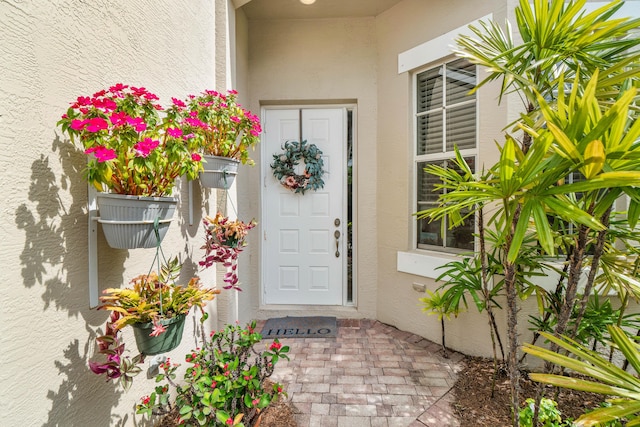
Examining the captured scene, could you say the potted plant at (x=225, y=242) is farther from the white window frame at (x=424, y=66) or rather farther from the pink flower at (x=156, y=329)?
the white window frame at (x=424, y=66)

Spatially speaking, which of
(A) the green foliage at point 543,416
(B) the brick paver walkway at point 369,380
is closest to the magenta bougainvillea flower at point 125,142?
(B) the brick paver walkway at point 369,380

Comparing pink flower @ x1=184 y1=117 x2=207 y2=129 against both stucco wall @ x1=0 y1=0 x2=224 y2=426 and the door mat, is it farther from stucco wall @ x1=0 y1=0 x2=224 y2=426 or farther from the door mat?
the door mat

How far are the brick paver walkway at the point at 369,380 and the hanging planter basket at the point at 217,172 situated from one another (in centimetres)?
154

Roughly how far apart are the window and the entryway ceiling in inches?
37.6

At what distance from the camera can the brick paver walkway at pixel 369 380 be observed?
6.07ft

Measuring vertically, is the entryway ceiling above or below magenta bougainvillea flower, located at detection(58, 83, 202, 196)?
above

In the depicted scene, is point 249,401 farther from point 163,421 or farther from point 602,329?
point 602,329

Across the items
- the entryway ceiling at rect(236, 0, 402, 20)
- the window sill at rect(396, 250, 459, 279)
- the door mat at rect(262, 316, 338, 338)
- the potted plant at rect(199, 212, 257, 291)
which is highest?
the entryway ceiling at rect(236, 0, 402, 20)

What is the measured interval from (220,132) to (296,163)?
5.09 feet

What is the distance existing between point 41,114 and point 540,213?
5.78ft

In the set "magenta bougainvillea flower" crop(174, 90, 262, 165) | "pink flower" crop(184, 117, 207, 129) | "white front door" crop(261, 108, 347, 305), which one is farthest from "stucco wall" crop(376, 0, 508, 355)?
"pink flower" crop(184, 117, 207, 129)

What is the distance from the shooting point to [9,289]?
90 centimetres

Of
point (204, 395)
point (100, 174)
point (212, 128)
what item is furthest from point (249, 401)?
point (212, 128)

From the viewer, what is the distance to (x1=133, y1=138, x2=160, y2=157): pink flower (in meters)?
1.05
